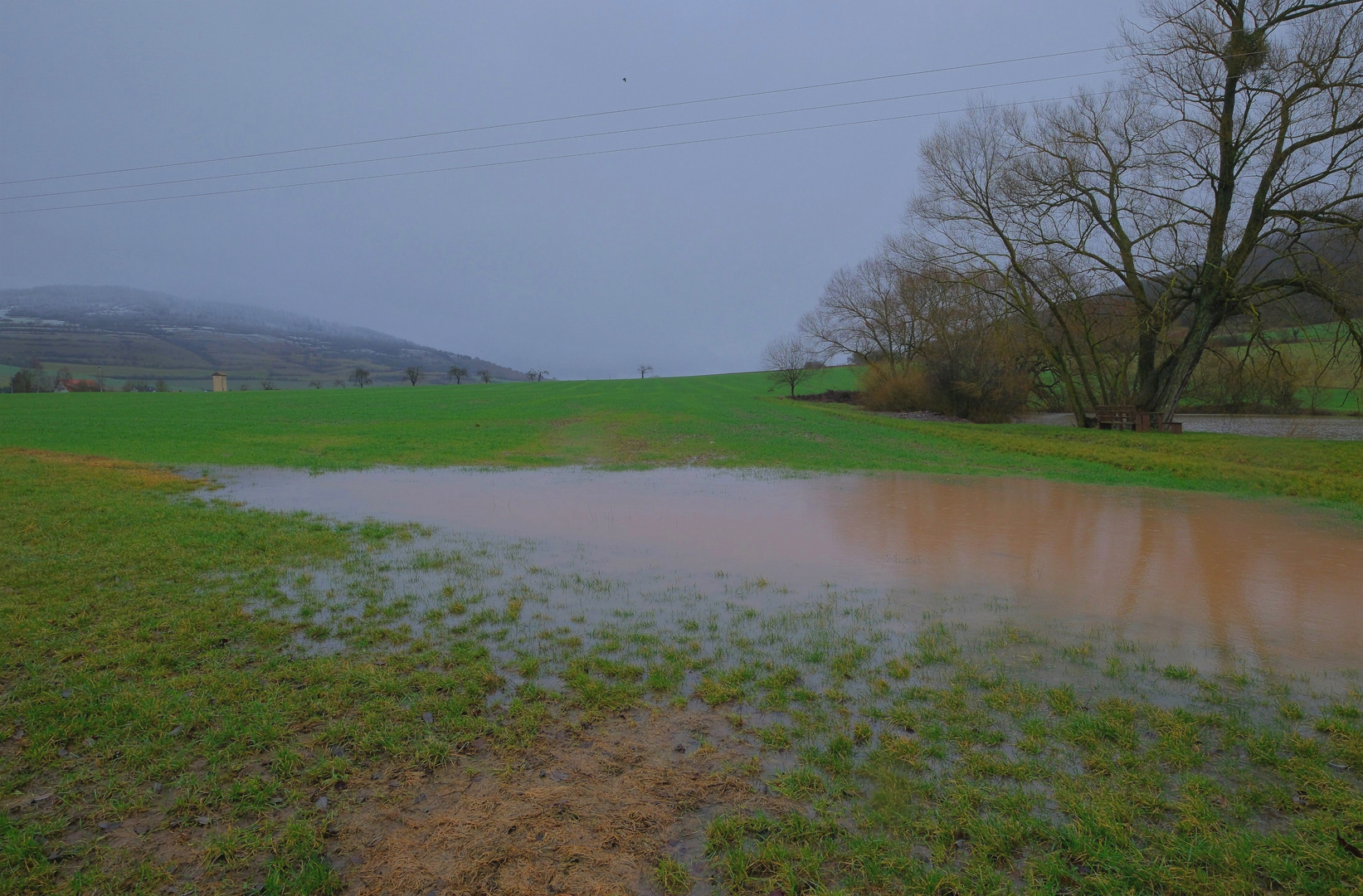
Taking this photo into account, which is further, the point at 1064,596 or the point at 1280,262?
the point at 1280,262

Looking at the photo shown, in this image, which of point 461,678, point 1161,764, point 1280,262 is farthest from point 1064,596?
point 1280,262

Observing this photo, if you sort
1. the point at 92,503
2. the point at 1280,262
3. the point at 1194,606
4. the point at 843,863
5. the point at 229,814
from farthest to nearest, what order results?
the point at 1280,262
the point at 92,503
the point at 1194,606
the point at 229,814
the point at 843,863

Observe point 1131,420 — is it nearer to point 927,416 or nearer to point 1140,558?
point 927,416

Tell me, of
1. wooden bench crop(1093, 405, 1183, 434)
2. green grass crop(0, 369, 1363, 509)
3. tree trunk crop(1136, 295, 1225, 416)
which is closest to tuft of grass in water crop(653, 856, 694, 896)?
green grass crop(0, 369, 1363, 509)

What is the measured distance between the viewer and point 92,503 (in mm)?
10719

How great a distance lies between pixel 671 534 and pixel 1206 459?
15826mm

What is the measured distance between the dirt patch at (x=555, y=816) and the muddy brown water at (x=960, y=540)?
10.2 ft

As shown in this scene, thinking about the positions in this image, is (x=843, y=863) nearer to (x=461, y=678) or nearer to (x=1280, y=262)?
(x=461, y=678)

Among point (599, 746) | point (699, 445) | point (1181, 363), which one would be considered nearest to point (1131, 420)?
point (1181, 363)

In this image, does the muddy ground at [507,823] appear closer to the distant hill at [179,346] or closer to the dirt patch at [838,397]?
the dirt patch at [838,397]

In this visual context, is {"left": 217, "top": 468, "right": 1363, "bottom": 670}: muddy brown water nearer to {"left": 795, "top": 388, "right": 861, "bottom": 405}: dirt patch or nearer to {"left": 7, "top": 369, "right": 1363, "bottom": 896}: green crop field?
{"left": 7, "top": 369, "right": 1363, "bottom": 896}: green crop field

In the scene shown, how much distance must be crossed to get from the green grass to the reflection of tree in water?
11.9 ft

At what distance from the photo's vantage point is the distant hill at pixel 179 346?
333ft

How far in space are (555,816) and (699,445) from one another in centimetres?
1908
